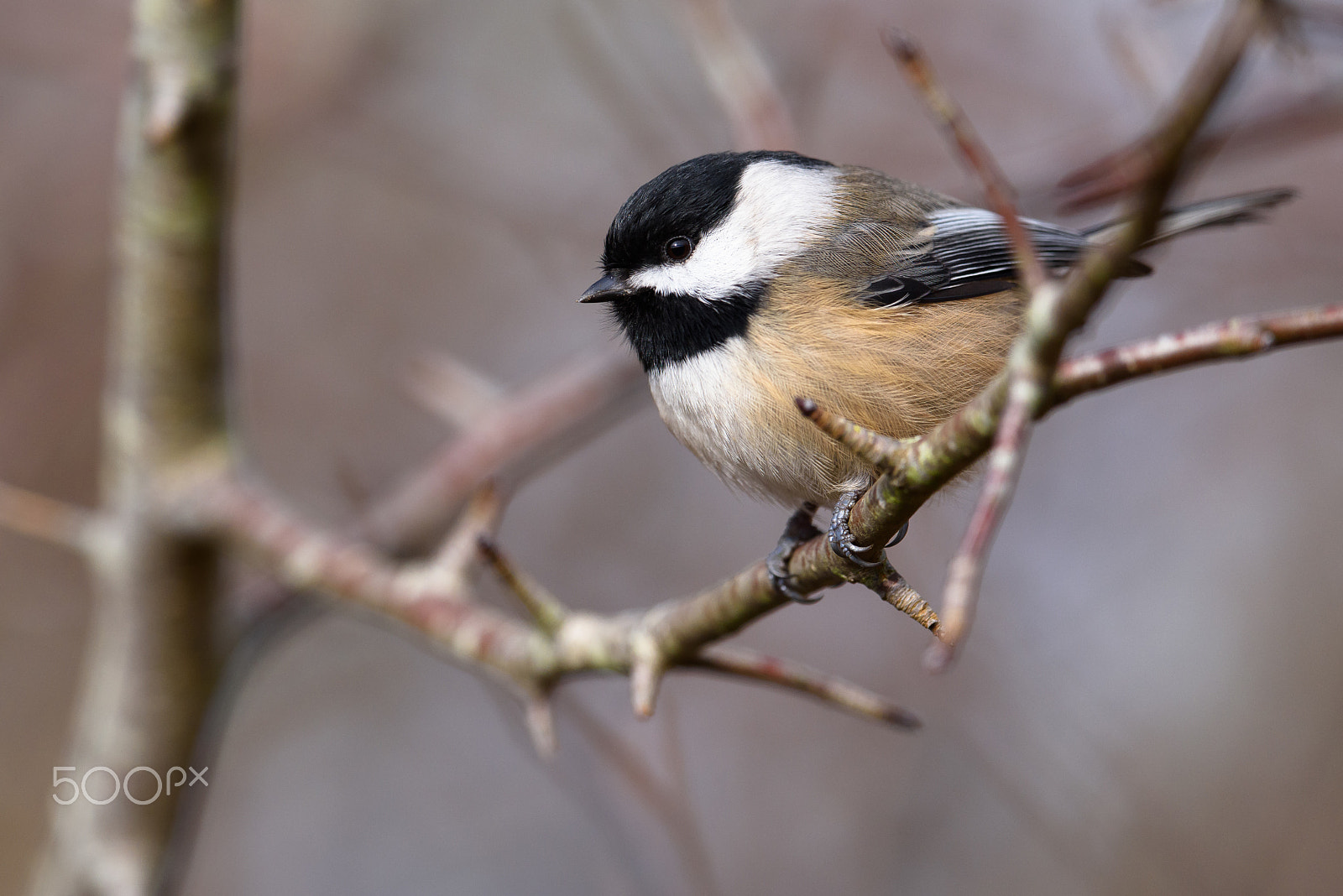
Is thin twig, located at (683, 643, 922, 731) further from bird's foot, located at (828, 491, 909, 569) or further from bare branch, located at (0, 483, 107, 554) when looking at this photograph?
bare branch, located at (0, 483, 107, 554)

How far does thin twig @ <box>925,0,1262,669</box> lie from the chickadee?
2.43ft

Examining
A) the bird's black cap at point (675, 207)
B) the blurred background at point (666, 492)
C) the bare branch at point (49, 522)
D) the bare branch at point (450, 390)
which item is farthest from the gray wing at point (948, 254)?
the bare branch at point (49, 522)

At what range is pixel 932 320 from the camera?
1.79 metres

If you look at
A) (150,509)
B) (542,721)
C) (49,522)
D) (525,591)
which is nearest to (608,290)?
(525,591)

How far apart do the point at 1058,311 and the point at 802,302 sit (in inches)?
38.6

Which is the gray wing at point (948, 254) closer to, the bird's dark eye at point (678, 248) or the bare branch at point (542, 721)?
the bird's dark eye at point (678, 248)

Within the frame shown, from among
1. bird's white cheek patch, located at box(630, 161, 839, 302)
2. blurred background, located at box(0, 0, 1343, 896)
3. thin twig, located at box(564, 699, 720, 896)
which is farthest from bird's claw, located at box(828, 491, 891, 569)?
blurred background, located at box(0, 0, 1343, 896)

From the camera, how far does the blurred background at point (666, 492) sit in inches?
125

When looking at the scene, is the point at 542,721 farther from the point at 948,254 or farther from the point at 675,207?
the point at 948,254

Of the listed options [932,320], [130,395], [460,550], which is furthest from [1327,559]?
[130,395]

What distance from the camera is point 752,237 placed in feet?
6.07

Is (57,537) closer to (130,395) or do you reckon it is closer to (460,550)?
(130,395)

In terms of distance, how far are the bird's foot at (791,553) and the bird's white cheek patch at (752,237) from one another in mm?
433

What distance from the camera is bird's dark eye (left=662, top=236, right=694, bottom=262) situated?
6.02 ft
